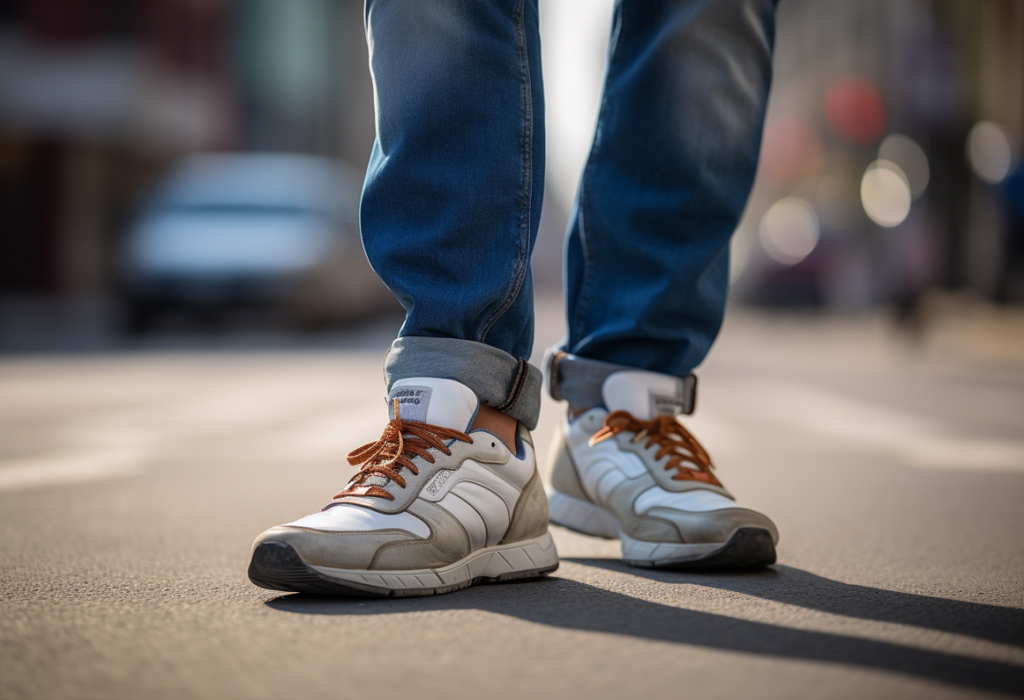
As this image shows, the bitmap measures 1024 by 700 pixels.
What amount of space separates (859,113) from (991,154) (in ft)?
36.0

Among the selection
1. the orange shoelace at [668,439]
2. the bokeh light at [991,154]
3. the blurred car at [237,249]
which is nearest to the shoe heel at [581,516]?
the orange shoelace at [668,439]

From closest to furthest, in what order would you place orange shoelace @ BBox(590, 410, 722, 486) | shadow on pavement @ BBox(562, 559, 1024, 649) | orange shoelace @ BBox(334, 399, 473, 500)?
shadow on pavement @ BBox(562, 559, 1024, 649) → orange shoelace @ BBox(334, 399, 473, 500) → orange shoelace @ BBox(590, 410, 722, 486)

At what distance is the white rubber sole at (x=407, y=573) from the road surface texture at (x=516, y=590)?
2 centimetres

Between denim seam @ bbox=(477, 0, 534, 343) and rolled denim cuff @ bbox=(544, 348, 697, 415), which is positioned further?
rolled denim cuff @ bbox=(544, 348, 697, 415)

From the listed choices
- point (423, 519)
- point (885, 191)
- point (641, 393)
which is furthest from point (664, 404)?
point (885, 191)

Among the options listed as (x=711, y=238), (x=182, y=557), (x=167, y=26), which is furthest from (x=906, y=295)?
(x=167, y=26)

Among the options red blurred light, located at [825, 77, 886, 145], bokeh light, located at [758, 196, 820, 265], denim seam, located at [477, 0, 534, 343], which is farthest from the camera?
red blurred light, located at [825, 77, 886, 145]

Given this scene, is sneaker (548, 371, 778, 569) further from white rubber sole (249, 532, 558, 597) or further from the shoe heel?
white rubber sole (249, 532, 558, 597)

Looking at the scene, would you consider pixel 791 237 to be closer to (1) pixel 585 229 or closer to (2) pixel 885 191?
(2) pixel 885 191

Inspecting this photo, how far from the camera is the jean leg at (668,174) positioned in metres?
1.87

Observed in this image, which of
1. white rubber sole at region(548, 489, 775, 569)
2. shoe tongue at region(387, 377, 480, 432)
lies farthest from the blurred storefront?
shoe tongue at region(387, 377, 480, 432)

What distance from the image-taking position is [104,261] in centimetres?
1994

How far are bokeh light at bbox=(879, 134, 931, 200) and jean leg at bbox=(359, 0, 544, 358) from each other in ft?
30.3

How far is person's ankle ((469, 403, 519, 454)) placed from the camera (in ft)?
5.26
